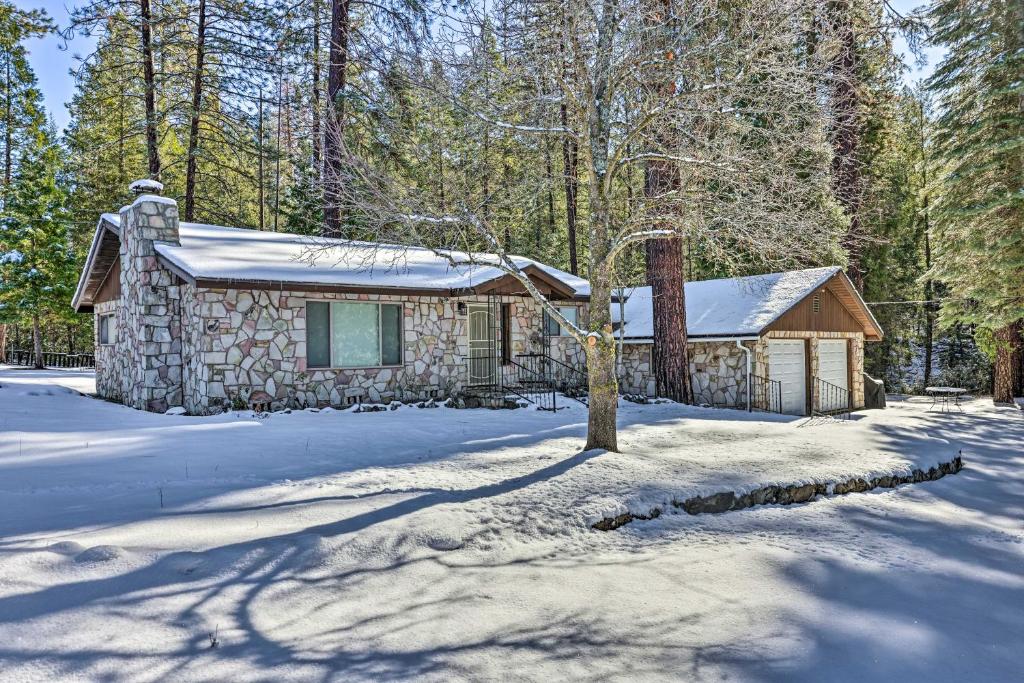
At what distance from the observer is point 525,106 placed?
8.72 metres

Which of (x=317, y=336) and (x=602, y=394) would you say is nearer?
(x=602, y=394)

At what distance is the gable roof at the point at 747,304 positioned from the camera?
15.8m

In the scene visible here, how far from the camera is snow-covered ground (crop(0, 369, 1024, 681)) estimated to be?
3.29 metres

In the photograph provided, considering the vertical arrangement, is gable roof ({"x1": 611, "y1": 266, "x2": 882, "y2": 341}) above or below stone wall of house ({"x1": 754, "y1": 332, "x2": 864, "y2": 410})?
above

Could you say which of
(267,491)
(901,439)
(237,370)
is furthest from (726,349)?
(267,491)

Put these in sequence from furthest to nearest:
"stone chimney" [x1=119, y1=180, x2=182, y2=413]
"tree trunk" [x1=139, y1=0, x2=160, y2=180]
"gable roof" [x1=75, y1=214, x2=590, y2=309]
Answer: "tree trunk" [x1=139, y1=0, x2=160, y2=180] → "stone chimney" [x1=119, y1=180, x2=182, y2=413] → "gable roof" [x1=75, y1=214, x2=590, y2=309]

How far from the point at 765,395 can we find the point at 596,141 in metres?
10.1

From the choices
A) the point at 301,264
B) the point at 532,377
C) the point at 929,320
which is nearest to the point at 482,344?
the point at 532,377

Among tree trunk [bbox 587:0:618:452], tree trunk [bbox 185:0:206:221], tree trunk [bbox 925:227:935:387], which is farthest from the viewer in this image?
tree trunk [bbox 925:227:935:387]

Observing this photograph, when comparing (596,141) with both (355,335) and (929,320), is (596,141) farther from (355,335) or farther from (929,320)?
(929,320)

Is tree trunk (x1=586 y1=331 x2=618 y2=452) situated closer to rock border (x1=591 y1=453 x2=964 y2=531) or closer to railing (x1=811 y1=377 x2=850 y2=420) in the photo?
rock border (x1=591 y1=453 x2=964 y2=531)

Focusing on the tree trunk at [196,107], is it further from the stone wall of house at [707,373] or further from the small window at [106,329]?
the stone wall of house at [707,373]

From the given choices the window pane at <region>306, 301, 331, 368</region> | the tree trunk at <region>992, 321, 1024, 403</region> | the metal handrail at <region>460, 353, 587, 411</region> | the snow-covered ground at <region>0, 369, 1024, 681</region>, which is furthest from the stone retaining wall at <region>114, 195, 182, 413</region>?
the tree trunk at <region>992, 321, 1024, 403</region>

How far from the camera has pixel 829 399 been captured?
18.1m
